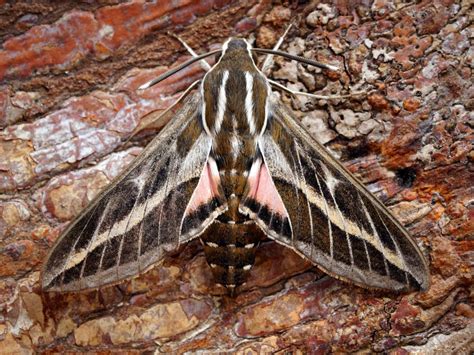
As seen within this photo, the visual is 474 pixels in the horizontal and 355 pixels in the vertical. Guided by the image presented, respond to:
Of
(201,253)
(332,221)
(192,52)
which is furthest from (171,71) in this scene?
(332,221)

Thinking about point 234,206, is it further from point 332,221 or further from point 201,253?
point 332,221

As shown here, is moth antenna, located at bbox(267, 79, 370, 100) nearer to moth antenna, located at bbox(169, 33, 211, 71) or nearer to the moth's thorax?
the moth's thorax

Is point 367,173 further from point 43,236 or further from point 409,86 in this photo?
point 43,236

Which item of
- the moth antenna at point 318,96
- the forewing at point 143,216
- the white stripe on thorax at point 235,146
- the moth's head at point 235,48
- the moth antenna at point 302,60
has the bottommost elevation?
the forewing at point 143,216

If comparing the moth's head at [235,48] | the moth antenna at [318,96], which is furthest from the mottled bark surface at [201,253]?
the moth's head at [235,48]

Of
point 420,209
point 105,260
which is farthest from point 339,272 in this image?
point 105,260

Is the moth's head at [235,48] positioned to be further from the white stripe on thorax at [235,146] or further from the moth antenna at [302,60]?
the white stripe on thorax at [235,146]
